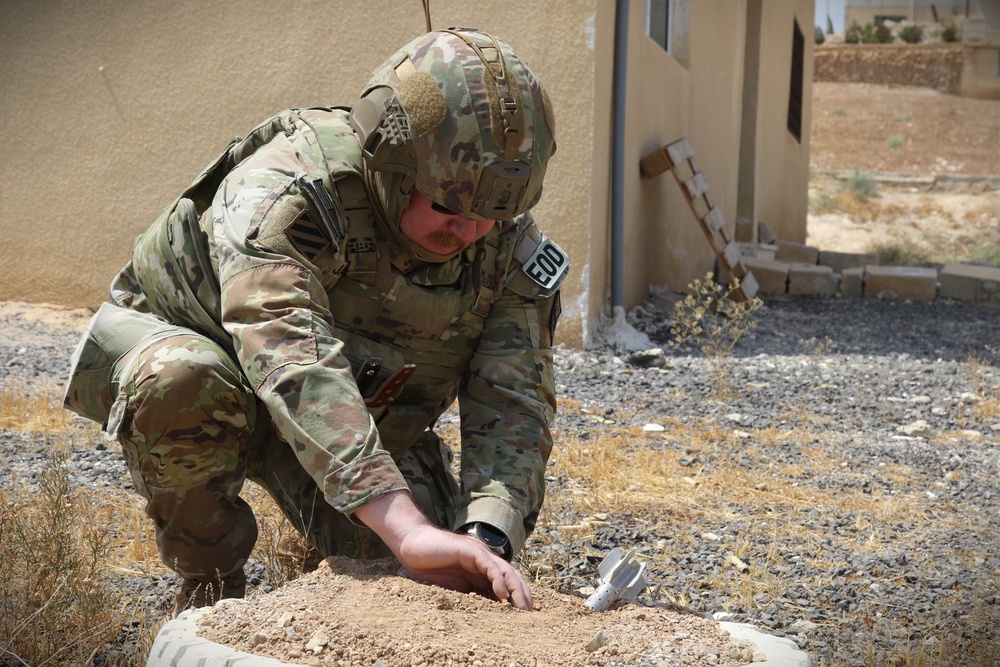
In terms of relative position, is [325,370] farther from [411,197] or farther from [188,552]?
[188,552]

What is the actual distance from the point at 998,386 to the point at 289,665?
5.38 meters

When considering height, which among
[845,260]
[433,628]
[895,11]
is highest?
[895,11]

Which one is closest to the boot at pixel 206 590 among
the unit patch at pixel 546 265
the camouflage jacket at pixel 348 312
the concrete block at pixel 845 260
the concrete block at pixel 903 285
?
the camouflage jacket at pixel 348 312

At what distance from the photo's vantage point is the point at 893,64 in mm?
34438

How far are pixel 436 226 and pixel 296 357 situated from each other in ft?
1.72

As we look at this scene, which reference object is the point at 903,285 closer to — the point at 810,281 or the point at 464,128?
the point at 810,281

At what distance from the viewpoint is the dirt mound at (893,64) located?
3288 centimetres

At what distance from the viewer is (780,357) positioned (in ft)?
22.3

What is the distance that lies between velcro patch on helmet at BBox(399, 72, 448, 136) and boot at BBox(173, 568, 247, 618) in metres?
1.15

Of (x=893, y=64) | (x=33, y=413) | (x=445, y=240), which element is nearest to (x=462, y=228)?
(x=445, y=240)

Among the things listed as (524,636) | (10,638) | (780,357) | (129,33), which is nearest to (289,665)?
(524,636)

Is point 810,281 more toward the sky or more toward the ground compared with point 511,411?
more toward the ground

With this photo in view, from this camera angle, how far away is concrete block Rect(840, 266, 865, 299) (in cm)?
1018

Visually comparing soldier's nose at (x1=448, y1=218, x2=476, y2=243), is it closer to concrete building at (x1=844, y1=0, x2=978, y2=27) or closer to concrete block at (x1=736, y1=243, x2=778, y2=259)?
concrete block at (x1=736, y1=243, x2=778, y2=259)
